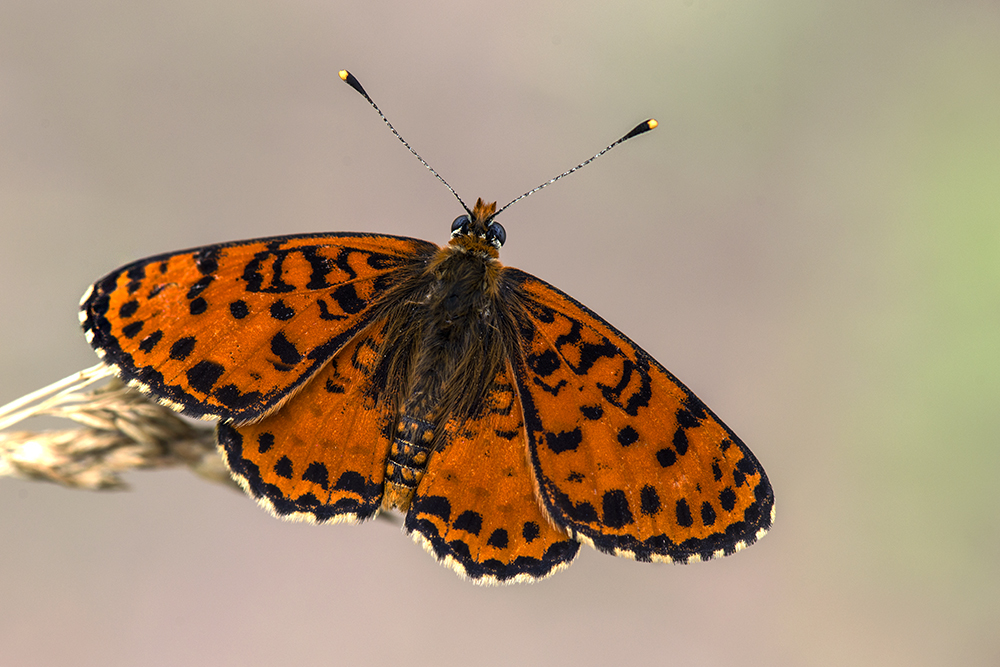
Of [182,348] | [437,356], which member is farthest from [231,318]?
[437,356]

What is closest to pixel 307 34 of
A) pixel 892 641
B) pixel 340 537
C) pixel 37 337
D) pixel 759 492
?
pixel 37 337

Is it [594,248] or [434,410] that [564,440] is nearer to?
[434,410]

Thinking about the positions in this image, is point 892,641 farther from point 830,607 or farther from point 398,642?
point 398,642

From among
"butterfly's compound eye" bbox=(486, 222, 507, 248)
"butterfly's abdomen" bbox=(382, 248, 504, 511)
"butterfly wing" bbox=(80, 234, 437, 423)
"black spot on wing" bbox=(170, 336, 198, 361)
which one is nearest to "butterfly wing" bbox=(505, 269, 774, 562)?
"butterfly's abdomen" bbox=(382, 248, 504, 511)

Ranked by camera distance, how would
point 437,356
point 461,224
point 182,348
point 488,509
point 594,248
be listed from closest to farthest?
1. point 182,348
2. point 488,509
3. point 437,356
4. point 461,224
5. point 594,248

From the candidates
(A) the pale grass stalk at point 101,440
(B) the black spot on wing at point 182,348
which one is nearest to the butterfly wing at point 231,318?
(B) the black spot on wing at point 182,348

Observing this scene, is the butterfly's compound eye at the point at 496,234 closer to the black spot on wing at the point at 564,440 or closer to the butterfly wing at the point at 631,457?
the butterfly wing at the point at 631,457

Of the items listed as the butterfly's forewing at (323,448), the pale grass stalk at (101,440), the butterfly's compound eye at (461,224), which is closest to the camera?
the pale grass stalk at (101,440)
